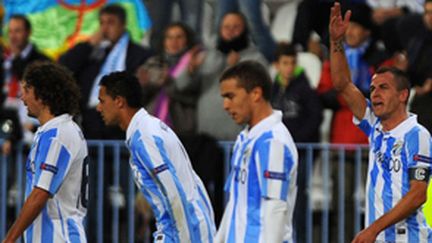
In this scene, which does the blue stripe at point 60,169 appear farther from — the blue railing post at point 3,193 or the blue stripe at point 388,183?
the blue railing post at point 3,193

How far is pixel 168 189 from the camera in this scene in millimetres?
8852

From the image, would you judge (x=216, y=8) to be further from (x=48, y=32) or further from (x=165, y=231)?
(x=165, y=231)

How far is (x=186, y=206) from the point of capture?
29.3ft

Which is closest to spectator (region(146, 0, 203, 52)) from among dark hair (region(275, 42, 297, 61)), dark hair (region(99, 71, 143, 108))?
dark hair (region(275, 42, 297, 61))

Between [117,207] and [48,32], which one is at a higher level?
[48,32]

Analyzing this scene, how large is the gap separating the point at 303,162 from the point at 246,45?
57.3 inches

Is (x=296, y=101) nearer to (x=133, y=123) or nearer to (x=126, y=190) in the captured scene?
(x=126, y=190)

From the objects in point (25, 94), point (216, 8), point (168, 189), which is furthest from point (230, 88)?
point (216, 8)

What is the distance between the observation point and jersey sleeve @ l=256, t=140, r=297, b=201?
816cm

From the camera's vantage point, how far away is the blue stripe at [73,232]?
29.6 feet

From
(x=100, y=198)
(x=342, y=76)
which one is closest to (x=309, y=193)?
(x=100, y=198)

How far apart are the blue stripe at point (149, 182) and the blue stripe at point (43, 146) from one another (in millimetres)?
566

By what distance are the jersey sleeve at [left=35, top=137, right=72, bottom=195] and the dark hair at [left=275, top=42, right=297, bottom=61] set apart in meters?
4.15

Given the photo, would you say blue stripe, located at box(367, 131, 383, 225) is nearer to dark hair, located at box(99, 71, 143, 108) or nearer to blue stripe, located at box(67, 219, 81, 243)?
dark hair, located at box(99, 71, 143, 108)
